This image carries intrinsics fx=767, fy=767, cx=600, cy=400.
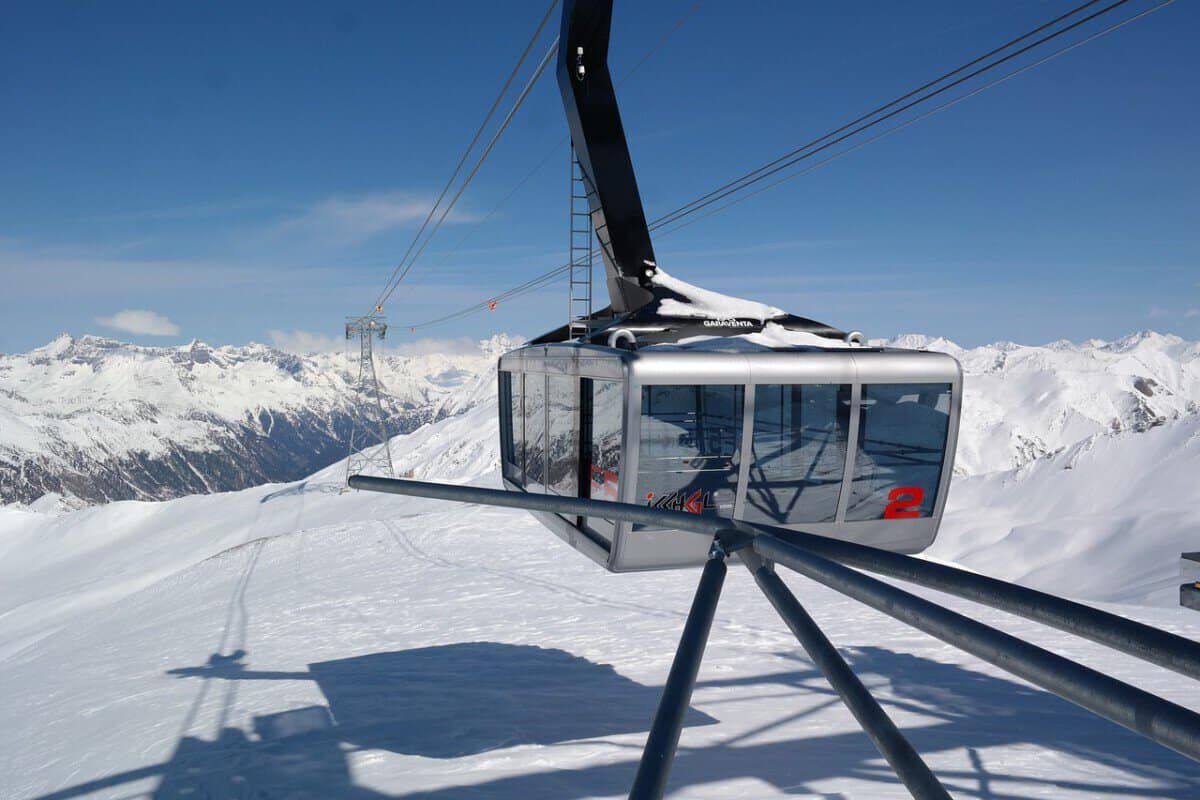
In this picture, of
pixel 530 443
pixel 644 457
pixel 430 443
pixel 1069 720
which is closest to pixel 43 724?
pixel 530 443

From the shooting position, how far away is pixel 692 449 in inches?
250

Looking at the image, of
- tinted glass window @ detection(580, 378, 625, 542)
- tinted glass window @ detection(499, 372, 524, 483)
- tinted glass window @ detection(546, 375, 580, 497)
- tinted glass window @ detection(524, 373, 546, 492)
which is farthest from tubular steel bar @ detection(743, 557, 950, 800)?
tinted glass window @ detection(499, 372, 524, 483)

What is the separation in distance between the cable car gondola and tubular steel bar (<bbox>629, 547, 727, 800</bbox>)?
3.55 meters

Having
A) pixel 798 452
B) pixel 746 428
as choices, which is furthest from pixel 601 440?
pixel 798 452

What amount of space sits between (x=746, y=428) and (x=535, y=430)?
3008mm

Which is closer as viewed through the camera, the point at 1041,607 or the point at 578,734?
the point at 1041,607

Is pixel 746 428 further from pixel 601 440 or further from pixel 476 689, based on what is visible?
pixel 476 689

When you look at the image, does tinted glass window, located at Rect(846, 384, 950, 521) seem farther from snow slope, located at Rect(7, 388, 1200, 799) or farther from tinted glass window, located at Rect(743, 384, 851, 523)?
snow slope, located at Rect(7, 388, 1200, 799)

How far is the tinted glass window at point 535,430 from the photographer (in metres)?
8.28

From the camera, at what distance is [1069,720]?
9.20 meters

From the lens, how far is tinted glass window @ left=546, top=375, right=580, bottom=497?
23.8 feet

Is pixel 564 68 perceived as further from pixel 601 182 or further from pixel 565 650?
pixel 565 650

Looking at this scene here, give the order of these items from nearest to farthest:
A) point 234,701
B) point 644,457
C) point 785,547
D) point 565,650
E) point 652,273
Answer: point 785,547, point 644,457, point 652,273, point 234,701, point 565,650

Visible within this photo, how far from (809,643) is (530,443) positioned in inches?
263
